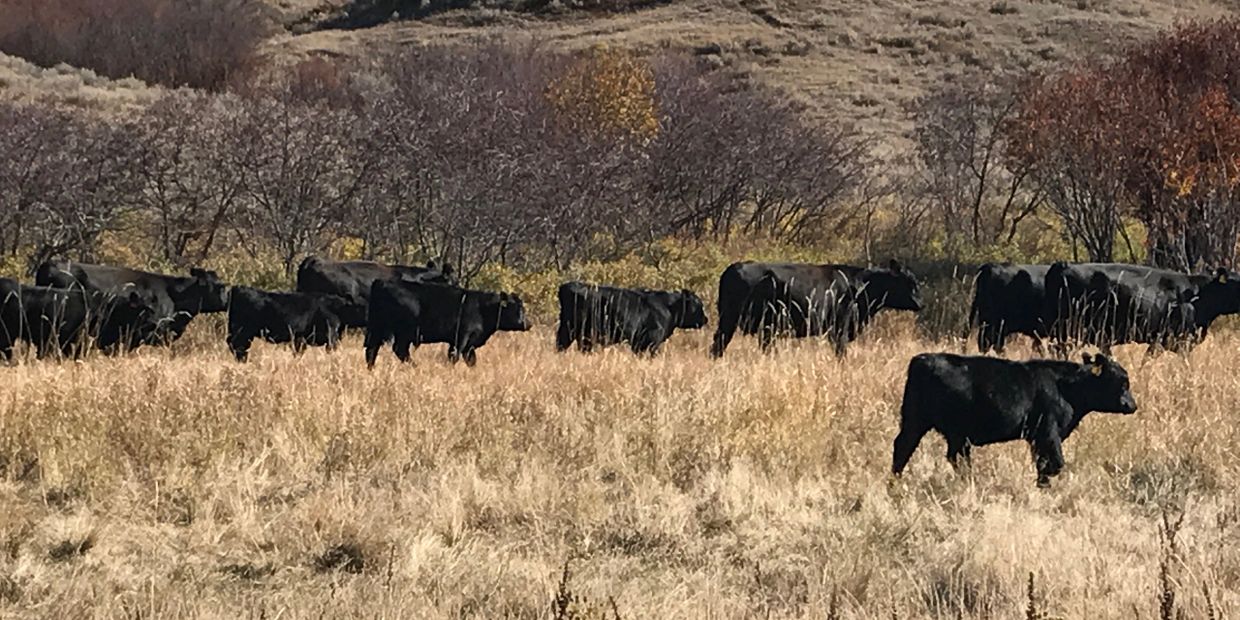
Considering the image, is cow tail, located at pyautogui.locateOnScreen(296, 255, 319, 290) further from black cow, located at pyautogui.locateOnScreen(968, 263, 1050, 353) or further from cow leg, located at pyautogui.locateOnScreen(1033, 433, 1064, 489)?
cow leg, located at pyautogui.locateOnScreen(1033, 433, 1064, 489)

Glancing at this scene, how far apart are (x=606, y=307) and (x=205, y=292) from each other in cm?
503

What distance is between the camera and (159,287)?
14.1 meters

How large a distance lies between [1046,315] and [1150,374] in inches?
137

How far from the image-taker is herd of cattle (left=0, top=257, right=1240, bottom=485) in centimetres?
1237

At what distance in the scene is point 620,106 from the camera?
27.1m

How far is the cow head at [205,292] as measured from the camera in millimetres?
14189

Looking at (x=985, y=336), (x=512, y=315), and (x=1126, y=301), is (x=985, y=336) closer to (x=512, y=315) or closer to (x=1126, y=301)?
(x=1126, y=301)

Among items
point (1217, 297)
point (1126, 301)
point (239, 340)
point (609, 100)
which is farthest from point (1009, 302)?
point (609, 100)

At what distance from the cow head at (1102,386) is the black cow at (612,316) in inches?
238

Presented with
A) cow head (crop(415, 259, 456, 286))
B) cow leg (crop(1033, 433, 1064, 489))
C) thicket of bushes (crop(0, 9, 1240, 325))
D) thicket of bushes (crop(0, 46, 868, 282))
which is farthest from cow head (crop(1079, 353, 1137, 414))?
thicket of bushes (crop(0, 46, 868, 282))

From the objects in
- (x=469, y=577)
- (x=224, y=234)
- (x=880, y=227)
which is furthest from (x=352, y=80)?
(x=469, y=577)

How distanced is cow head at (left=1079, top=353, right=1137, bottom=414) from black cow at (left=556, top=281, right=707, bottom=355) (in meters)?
6.05

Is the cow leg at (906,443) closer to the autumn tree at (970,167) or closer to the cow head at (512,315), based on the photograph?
the cow head at (512,315)

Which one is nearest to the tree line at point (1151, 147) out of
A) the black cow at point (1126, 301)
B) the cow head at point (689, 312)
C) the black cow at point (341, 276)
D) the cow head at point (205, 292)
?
the black cow at point (1126, 301)
